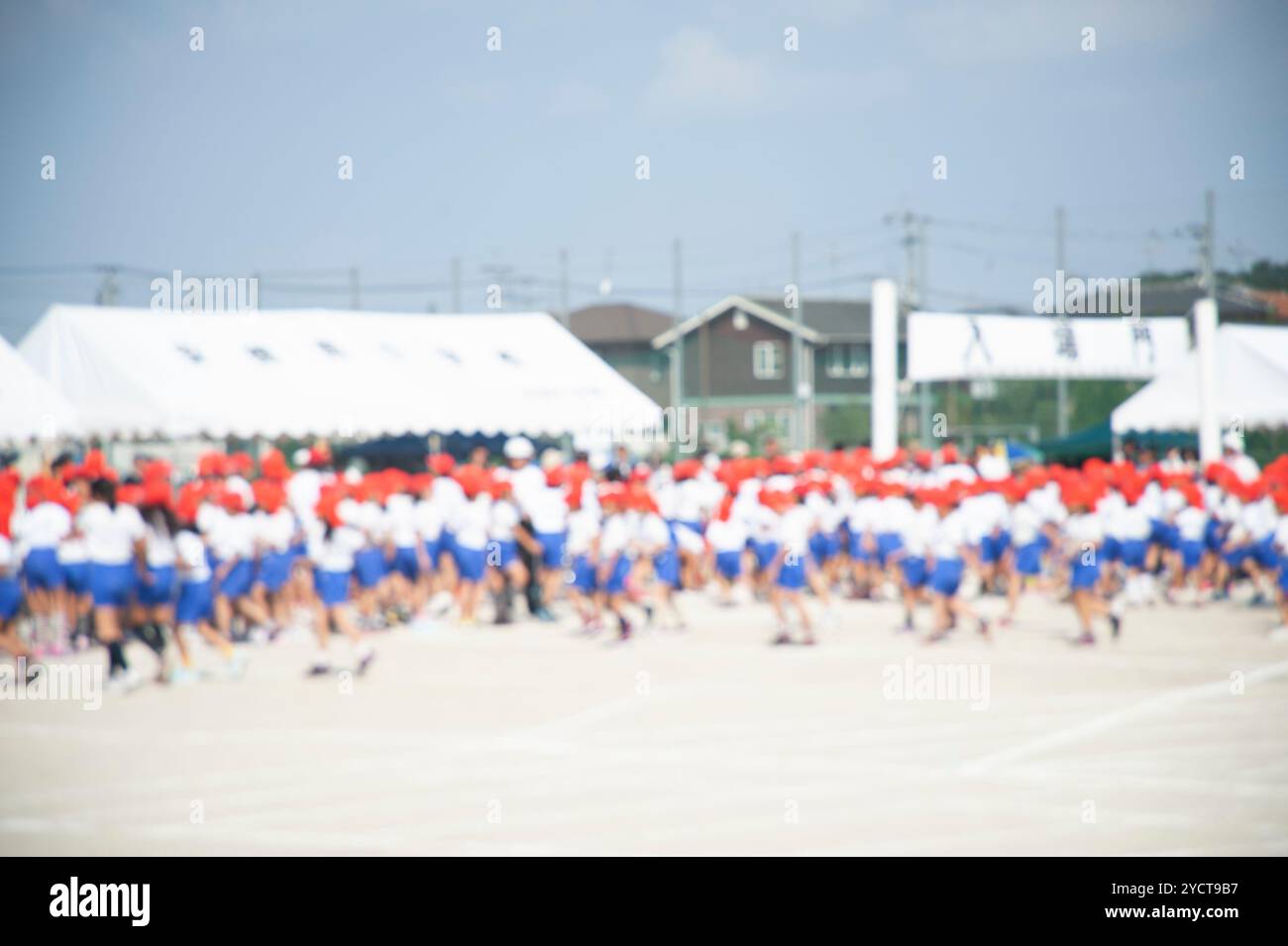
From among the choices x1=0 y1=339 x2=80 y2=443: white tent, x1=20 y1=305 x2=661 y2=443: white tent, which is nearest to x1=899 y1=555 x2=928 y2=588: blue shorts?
x1=0 y1=339 x2=80 y2=443: white tent

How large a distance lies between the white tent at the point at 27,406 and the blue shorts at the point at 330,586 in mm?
9960

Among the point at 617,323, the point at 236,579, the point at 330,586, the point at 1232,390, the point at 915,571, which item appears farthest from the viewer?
the point at 617,323

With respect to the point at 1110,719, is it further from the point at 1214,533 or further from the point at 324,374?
the point at 324,374

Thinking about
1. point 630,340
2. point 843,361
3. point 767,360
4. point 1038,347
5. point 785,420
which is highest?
point 630,340

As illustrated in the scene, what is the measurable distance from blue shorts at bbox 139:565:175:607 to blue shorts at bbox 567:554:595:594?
4.71 metres

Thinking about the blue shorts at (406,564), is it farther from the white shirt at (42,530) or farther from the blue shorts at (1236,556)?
the blue shorts at (1236,556)

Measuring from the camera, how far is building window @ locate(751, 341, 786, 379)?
6259 cm

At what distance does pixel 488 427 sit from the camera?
1211 inches

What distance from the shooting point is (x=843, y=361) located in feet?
199

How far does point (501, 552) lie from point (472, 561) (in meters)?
0.41

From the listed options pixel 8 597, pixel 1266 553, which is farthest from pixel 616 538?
pixel 1266 553

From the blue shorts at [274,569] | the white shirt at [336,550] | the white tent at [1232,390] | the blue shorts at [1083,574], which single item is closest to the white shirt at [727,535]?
the blue shorts at [1083,574]
